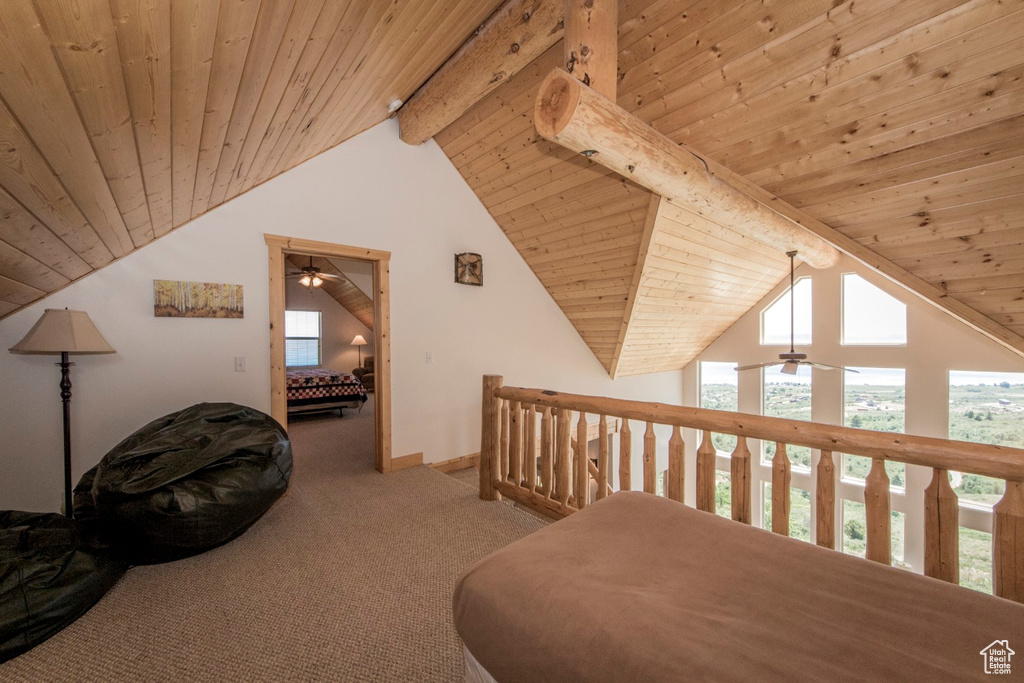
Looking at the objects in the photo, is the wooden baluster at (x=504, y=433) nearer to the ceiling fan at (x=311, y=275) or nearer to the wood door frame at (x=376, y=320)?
the wood door frame at (x=376, y=320)

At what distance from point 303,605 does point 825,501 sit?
2288 millimetres

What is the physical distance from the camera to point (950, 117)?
2.01m

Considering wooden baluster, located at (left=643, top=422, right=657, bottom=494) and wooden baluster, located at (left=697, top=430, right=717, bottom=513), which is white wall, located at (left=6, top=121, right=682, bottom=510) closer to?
wooden baluster, located at (left=643, top=422, right=657, bottom=494)

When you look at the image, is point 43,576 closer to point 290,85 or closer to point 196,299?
point 196,299

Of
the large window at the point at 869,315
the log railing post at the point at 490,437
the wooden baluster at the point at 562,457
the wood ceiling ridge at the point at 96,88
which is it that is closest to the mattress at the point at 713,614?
the wooden baluster at the point at 562,457

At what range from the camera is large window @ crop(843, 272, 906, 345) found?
5.34 m

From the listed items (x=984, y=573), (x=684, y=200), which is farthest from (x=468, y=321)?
(x=984, y=573)

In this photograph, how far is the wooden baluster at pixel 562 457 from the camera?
2.54 m

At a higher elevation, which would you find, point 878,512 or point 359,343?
point 359,343

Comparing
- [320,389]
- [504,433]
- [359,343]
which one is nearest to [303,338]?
[359,343]

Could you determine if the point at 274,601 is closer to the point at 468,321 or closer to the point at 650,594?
the point at 650,594

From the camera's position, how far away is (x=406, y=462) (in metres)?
3.82

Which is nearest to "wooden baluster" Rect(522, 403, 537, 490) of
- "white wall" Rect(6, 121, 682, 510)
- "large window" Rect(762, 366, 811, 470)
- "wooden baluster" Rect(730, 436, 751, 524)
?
"wooden baluster" Rect(730, 436, 751, 524)

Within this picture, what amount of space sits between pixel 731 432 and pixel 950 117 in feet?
6.35
